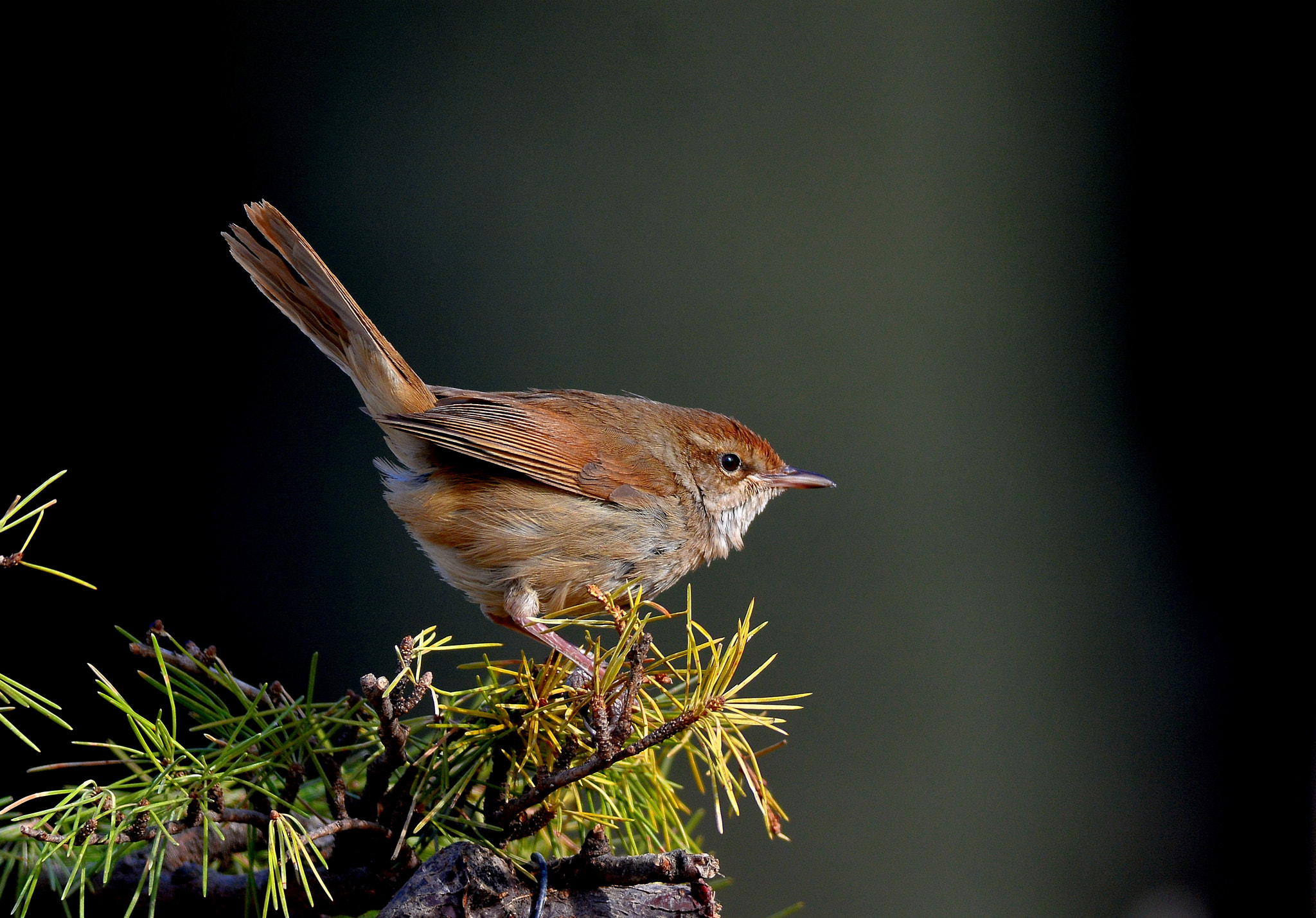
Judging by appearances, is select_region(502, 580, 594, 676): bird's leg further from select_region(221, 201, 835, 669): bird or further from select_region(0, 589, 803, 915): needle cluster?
select_region(0, 589, 803, 915): needle cluster

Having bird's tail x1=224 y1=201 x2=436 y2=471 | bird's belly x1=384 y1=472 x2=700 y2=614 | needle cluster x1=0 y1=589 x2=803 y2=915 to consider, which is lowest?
needle cluster x1=0 y1=589 x2=803 y2=915

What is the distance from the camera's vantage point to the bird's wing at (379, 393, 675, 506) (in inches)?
59.1

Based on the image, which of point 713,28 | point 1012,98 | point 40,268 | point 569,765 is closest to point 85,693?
point 40,268

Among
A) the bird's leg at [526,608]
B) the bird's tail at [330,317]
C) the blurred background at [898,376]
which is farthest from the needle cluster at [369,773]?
the blurred background at [898,376]

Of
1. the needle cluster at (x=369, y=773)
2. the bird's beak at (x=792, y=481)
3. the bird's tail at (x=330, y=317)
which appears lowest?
the needle cluster at (x=369, y=773)

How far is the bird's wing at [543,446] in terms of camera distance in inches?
59.1

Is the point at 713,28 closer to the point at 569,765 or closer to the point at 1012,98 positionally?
the point at 1012,98

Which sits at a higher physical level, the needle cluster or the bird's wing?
the bird's wing

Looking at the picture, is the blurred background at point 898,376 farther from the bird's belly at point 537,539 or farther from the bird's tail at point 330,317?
the bird's belly at point 537,539

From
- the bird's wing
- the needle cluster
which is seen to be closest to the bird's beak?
the bird's wing

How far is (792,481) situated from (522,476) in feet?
1.88

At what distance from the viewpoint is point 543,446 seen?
1.57 m

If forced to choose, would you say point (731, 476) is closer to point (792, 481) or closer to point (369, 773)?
point (792, 481)

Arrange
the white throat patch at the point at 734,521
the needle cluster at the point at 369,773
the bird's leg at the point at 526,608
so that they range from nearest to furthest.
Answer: the needle cluster at the point at 369,773
the bird's leg at the point at 526,608
the white throat patch at the point at 734,521
